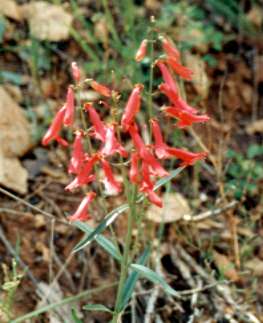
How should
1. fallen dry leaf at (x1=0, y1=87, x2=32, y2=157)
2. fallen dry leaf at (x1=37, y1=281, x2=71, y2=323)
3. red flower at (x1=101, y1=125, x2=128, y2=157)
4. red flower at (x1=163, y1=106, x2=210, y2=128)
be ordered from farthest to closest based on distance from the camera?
fallen dry leaf at (x1=0, y1=87, x2=32, y2=157), fallen dry leaf at (x1=37, y1=281, x2=71, y2=323), red flower at (x1=163, y1=106, x2=210, y2=128), red flower at (x1=101, y1=125, x2=128, y2=157)

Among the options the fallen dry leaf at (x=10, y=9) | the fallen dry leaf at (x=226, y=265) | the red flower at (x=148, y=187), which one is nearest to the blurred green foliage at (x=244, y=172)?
the fallen dry leaf at (x=226, y=265)

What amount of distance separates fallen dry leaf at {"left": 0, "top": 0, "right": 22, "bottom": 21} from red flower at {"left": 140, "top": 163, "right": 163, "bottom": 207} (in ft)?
9.04

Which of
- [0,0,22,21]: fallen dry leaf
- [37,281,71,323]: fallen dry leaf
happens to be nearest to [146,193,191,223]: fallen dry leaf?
Result: [37,281,71,323]: fallen dry leaf

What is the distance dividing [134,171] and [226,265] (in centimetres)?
162

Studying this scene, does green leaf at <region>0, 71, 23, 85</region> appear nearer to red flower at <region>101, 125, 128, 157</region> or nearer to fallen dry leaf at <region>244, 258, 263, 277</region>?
fallen dry leaf at <region>244, 258, 263, 277</region>

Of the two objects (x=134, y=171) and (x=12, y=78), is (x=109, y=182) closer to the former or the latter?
(x=134, y=171)

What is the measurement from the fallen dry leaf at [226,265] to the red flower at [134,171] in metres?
1.43

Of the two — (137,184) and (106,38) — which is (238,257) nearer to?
(137,184)

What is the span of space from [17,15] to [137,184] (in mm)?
2834

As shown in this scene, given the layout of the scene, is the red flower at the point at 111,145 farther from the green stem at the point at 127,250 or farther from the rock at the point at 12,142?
the rock at the point at 12,142

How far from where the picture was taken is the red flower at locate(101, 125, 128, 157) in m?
2.28

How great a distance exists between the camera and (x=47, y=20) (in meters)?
4.75

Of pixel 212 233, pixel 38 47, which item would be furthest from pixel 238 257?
pixel 38 47

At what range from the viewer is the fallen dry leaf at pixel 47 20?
186 inches
